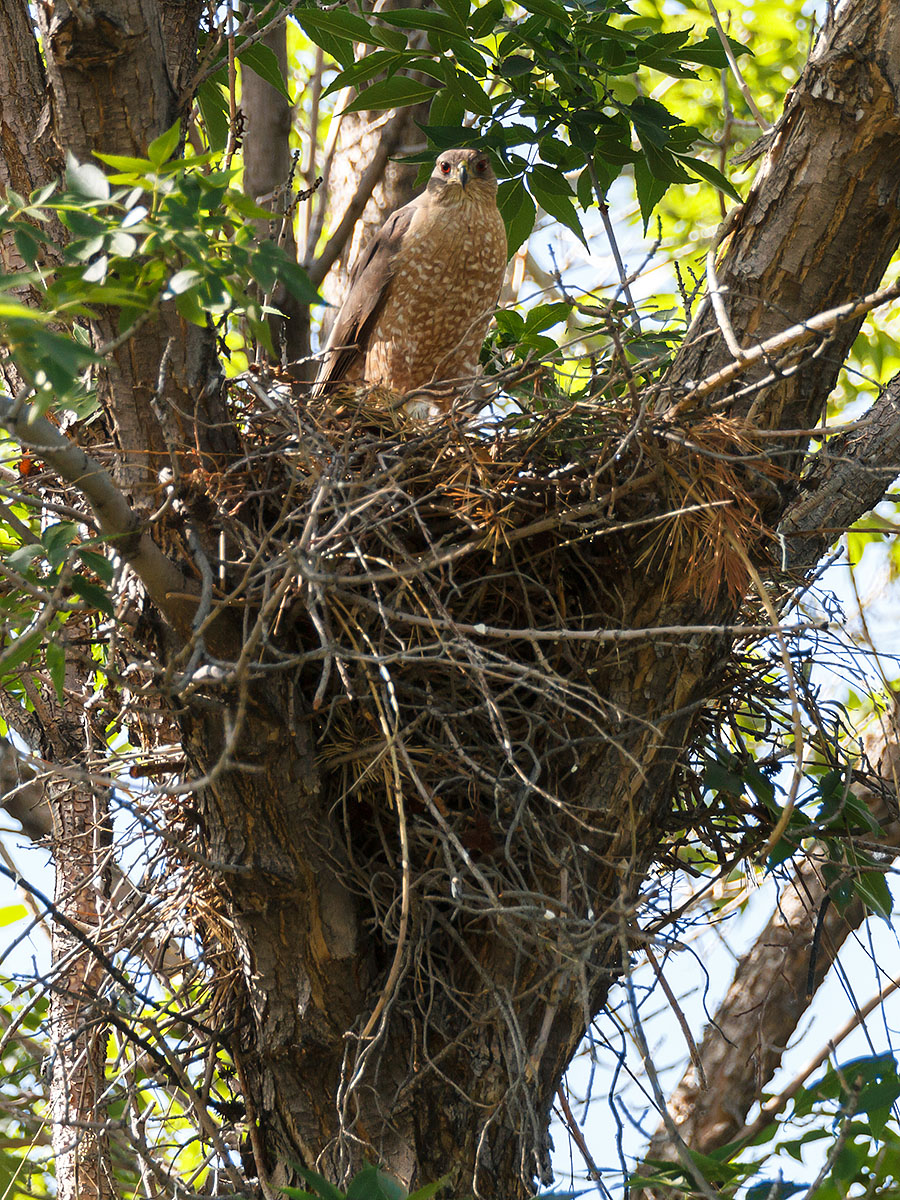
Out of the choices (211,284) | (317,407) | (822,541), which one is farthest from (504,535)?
(822,541)

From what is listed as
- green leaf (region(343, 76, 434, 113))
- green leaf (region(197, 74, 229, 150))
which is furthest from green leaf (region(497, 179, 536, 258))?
green leaf (region(197, 74, 229, 150))

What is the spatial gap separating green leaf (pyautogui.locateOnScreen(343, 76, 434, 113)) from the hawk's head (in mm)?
545

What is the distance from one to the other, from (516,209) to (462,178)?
19.7 inches

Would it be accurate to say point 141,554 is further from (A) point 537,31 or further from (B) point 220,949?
(A) point 537,31

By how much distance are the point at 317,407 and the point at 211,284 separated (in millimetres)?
1130

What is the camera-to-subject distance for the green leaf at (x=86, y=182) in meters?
1.61

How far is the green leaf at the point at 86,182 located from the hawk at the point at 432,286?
2.07 meters

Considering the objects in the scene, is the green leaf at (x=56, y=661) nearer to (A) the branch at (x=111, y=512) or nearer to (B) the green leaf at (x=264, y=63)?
(A) the branch at (x=111, y=512)

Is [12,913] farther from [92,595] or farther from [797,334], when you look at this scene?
[797,334]

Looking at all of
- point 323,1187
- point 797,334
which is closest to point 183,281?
point 797,334

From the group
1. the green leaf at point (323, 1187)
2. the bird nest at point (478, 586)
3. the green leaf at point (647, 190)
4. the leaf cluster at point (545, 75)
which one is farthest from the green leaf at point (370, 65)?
the green leaf at point (323, 1187)

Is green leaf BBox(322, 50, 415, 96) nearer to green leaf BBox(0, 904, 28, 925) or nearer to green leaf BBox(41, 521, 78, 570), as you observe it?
green leaf BBox(41, 521, 78, 570)

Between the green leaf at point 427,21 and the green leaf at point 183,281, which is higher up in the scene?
the green leaf at point 427,21

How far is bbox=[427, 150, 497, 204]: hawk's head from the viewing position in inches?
150
